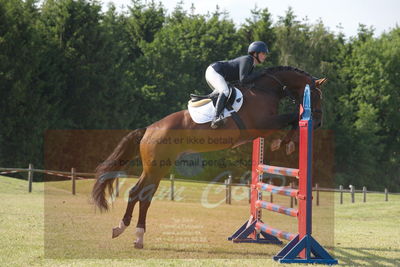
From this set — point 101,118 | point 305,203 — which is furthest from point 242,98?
point 101,118

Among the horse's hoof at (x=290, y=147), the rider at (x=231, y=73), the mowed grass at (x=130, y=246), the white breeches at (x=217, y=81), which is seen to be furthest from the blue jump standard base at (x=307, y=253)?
the white breeches at (x=217, y=81)

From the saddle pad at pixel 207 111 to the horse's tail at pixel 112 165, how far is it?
2.77 ft

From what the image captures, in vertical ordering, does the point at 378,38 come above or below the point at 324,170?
above

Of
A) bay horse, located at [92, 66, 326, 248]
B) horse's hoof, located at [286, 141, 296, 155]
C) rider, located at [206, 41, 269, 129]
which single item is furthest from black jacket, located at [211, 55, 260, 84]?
horse's hoof, located at [286, 141, 296, 155]

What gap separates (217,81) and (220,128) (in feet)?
2.07

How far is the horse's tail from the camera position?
6988mm

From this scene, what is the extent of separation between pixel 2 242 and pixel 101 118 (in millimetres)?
25188

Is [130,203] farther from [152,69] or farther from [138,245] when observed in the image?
[152,69]

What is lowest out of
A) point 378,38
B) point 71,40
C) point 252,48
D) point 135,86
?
point 252,48

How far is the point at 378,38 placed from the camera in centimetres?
4441

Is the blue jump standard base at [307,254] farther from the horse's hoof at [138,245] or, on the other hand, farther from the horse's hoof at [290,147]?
the horse's hoof at [138,245]

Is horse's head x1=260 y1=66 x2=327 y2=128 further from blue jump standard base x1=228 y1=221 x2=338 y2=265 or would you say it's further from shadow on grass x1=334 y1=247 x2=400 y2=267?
shadow on grass x1=334 y1=247 x2=400 y2=267

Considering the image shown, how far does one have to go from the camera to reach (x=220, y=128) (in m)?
6.59

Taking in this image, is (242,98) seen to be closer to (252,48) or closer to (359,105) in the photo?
(252,48)
